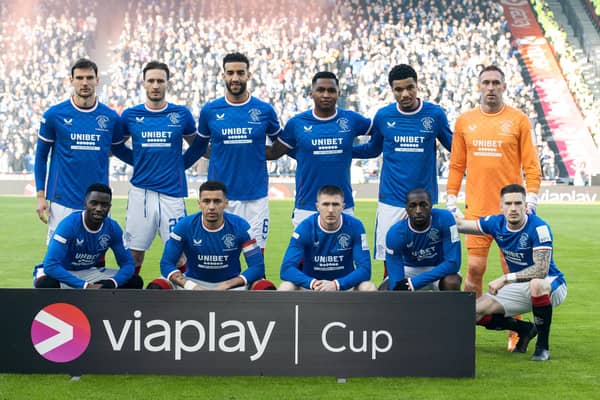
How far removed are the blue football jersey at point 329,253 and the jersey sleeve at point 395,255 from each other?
0.52 feet

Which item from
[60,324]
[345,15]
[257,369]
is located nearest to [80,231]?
[60,324]

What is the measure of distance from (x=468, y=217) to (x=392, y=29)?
2854 centimetres

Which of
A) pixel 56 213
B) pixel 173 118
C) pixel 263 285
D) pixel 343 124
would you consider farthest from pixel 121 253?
pixel 343 124

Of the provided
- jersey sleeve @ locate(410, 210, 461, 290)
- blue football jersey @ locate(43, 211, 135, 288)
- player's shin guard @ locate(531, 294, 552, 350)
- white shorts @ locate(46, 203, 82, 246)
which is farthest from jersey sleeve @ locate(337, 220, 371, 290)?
white shorts @ locate(46, 203, 82, 246)

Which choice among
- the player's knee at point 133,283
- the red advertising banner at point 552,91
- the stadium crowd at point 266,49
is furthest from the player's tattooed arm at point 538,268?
the red advertising banner at point 552,91

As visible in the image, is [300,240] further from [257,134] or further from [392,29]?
[392,29]

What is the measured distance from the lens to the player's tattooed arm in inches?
249

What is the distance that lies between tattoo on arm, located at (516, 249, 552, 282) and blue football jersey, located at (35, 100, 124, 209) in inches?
132

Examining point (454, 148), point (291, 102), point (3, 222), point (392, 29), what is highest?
point (392, 29)

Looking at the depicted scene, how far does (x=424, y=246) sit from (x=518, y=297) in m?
0.75

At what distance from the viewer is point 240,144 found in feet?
24.0

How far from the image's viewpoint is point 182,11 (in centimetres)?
3691

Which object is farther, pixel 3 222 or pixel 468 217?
pixel 3 222

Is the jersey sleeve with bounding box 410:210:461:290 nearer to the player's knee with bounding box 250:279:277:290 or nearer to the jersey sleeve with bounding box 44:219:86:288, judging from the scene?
the player's knee with bounding box 250:279:277:290
